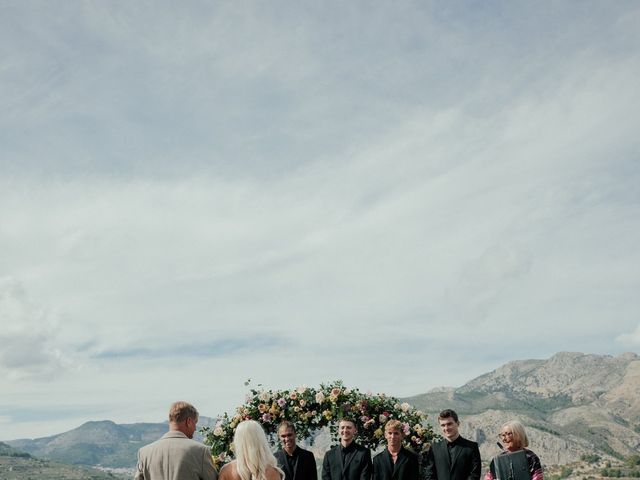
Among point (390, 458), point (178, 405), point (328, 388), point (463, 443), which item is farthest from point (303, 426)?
point (178, 405)

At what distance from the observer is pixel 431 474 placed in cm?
1016

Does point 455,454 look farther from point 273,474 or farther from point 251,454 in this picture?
point 251,454

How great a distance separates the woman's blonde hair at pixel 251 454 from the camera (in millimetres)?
5422

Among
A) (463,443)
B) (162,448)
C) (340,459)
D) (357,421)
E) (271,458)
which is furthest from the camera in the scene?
(357,421)

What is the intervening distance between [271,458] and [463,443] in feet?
17.5

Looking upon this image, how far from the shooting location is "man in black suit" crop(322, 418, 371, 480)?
1040cm

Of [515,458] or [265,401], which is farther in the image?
[265,401]

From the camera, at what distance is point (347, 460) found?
10.6 m

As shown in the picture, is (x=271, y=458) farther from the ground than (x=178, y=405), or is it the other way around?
(x=178, y=405)

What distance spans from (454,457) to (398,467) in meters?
1.00

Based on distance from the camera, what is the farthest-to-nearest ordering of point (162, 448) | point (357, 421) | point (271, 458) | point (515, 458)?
point (357, 421) → point (515, 458) → point (162, 448) → point (271, 458)

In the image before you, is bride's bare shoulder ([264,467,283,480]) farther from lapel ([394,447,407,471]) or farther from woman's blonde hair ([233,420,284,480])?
lapel ([394,447,407,471])

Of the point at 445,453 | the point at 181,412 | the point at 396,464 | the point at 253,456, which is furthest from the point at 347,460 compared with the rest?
the point at 253,456

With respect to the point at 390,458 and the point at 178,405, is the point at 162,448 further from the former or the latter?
the point at 390,458
